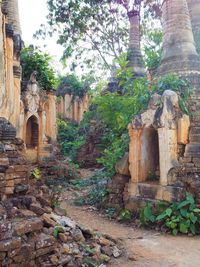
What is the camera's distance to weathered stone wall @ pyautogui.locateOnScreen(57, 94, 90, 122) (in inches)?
952

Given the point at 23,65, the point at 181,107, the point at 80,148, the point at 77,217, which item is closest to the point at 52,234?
the point at 77,217

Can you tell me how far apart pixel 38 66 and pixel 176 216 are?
9442 millimetres

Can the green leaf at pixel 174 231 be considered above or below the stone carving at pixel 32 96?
below

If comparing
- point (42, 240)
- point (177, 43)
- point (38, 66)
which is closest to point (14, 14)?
point (38, 66)

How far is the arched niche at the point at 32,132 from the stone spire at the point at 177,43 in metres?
6.13

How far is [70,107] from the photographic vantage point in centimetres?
2433

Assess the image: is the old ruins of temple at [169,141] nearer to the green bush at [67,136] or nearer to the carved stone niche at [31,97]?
the carved stone niche at [31,97]

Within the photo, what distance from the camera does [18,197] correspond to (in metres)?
4.60

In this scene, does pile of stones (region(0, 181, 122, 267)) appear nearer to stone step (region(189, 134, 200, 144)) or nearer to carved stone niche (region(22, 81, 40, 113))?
stone step (region(189, 134, 200, 144))

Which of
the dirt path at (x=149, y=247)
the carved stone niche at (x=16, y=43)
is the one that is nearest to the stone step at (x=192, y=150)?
the dirt path at (x=149, y=247)

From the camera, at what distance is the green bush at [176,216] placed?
5953 millimetres

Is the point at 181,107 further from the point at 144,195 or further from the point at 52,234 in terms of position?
the point at 52,234

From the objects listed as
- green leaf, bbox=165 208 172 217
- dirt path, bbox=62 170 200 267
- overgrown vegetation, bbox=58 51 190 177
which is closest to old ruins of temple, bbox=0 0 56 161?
overgrown vegetation, bbox=58 51 190 177

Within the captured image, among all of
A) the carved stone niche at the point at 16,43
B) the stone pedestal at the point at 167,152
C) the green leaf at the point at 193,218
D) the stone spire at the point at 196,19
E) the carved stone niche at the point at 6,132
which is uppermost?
the stone spire at the point at 196,19
